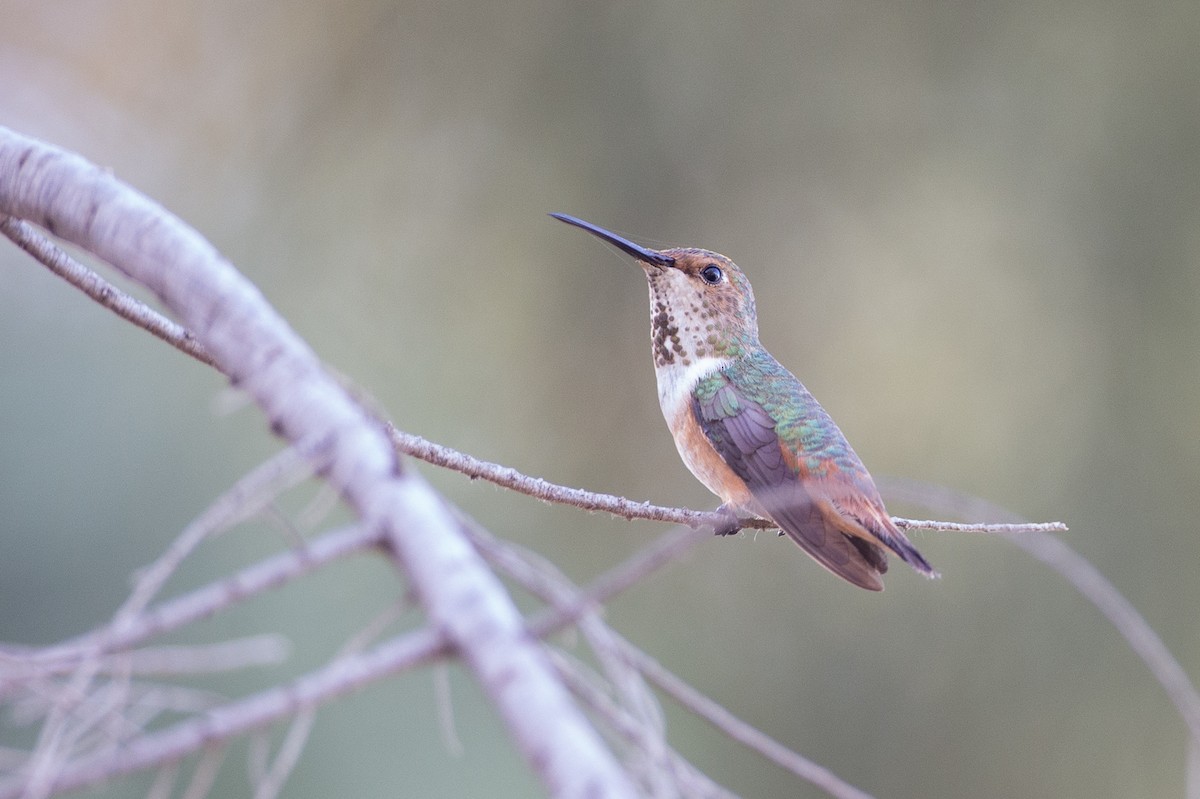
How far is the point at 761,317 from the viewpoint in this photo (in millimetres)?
6211

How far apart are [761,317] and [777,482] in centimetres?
362

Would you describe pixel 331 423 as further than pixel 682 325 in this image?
No

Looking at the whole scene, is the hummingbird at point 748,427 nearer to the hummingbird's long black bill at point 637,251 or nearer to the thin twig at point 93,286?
the hummingbird's long black bill at point 637,251

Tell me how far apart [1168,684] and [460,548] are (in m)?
0.87

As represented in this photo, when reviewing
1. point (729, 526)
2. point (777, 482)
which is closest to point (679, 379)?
point (777, 482)

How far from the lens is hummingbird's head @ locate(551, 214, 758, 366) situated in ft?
10.2

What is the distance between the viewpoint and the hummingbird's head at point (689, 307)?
122 inches

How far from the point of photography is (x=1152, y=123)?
5793 mm

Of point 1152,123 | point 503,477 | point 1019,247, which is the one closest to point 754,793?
point 1019,247

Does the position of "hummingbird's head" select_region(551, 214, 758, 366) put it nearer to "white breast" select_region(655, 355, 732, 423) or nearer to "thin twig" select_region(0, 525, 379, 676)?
"white breast" select_region(655, 355, 732, 423)

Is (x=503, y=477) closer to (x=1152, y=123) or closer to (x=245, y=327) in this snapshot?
(x=245, y=327)

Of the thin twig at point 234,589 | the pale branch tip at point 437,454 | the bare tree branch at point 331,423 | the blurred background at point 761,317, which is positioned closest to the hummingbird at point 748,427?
the pale branch tip at point 437,454

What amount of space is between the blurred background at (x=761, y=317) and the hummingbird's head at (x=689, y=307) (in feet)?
7.89

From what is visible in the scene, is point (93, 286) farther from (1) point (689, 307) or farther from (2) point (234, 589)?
(1) point (689, 307)
